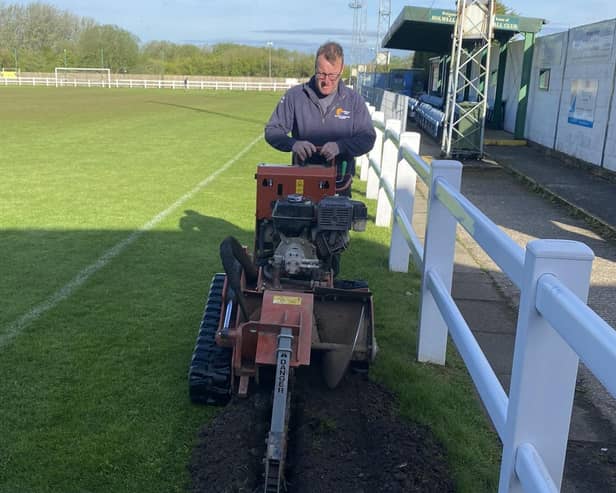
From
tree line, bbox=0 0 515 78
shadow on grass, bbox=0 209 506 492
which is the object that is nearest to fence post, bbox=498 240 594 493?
shadow on grass, bbox=0 209 506 492

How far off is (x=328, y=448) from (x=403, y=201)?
3541 mm

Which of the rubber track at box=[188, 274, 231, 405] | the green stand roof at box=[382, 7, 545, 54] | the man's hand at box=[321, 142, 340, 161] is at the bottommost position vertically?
the rubber track at box=[188, 274, 231, 405]

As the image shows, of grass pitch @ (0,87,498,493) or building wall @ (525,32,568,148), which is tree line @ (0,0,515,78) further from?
grass pitch @ (0,87,498,493)

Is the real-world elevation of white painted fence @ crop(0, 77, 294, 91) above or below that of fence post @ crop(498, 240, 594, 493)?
below

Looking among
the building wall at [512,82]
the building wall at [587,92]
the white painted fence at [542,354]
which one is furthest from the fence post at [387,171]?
the building wall at [512,82]

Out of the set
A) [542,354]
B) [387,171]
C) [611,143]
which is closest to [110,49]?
[611,143]

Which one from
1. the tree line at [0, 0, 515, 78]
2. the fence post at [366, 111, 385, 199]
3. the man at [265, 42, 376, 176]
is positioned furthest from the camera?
the tree line at [0, 0, 515, 78]

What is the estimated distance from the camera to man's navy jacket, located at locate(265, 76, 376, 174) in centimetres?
524

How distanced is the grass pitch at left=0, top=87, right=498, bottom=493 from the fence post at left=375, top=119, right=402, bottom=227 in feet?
1.01

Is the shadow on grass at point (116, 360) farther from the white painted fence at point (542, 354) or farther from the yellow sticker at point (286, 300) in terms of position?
the white painted fence at point (542, 354)

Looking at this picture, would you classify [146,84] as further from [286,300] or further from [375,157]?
[286,300]

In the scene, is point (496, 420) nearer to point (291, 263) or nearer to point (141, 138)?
point (291, 263)

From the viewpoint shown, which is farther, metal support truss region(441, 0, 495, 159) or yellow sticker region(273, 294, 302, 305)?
metal support truss region(441, 0, 495, 159)

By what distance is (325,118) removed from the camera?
5258 mm
